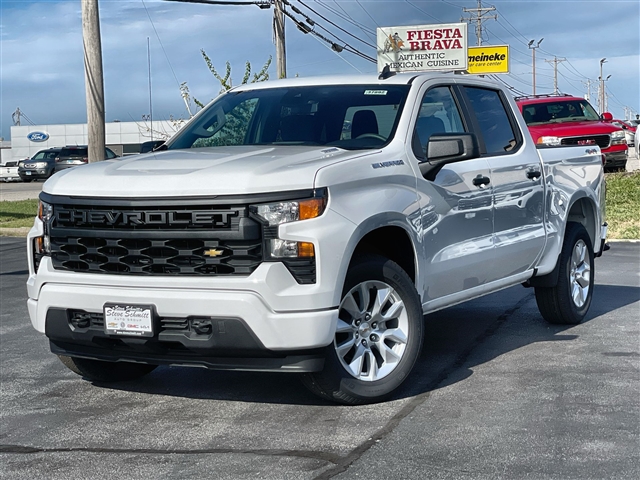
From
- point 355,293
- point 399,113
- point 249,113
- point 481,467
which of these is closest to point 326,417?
point 355,293

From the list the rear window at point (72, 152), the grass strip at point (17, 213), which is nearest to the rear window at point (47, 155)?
the rear window at point (72, 152)

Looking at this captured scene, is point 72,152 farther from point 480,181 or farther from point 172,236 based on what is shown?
point 172,236

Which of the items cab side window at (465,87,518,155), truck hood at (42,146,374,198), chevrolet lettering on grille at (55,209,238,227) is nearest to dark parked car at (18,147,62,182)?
cab side window at (465,87,518,155)

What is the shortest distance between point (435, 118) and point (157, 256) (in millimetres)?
2364

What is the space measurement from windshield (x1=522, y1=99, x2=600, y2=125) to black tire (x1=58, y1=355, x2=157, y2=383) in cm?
1701

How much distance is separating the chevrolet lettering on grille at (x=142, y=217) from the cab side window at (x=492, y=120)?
2681 millimetres

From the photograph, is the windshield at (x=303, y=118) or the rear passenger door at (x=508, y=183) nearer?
the windshield at (x=303, y=118)

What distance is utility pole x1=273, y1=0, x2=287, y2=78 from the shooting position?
2697cm

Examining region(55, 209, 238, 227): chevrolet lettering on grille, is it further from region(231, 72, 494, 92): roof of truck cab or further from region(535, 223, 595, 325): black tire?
region(535, 223, 595, 325): black tire

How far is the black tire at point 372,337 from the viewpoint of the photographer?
5340 millimetres

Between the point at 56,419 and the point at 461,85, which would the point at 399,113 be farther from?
the point at 56,419

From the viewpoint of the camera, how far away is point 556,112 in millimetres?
22516

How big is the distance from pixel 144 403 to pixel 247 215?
150cm

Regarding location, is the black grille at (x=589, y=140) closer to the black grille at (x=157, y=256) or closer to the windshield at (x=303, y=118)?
the windshield at (x=303, y=118)
